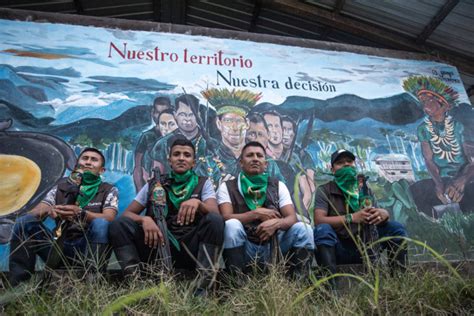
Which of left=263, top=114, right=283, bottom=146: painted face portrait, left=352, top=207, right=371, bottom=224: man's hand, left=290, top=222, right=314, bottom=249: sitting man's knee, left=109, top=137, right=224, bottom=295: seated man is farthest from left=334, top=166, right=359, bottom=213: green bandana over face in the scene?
left=263, top=114, right=283, bottom=146: painted face portrait

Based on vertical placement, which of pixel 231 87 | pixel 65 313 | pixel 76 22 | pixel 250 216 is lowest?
pixel 65 313

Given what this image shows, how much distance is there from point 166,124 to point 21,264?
1.89 m

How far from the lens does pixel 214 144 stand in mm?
3615

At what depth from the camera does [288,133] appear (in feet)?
12.5

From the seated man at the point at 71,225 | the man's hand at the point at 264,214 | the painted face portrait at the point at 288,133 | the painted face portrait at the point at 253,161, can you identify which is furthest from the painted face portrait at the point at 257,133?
the seated man at the point at 71,225

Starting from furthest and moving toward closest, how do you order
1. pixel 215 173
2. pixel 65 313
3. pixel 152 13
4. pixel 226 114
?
1. pixel 152 13
2. pixel 226 114
3. pixel 215 173
4. pixel 65 313

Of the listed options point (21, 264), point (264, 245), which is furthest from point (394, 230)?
point (21, 264)

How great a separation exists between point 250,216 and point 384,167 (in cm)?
215

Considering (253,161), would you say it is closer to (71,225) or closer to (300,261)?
(300,261)

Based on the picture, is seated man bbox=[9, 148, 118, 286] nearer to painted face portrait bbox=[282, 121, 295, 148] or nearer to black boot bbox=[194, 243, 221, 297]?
black boot bbox=[194, 243, 221, 297]

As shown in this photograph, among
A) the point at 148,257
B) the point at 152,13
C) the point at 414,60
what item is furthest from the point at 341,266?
the point at 152,13

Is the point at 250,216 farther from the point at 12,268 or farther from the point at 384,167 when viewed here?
the point at 384,167

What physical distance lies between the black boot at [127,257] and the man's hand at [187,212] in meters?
0.33

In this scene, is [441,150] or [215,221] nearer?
[215,221]
